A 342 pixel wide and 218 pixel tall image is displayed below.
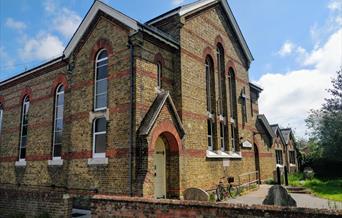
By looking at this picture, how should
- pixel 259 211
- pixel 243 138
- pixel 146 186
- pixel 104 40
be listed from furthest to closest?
pixel 243 138 < pixel 104 40 < pixel 146 186 < pixel 259 211

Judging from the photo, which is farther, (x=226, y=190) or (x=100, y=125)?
(x=226, y=190)

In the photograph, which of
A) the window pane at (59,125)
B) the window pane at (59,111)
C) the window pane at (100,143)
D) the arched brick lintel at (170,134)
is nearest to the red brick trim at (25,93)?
the window pane at (59,111)

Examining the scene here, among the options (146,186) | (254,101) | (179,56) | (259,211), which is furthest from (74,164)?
(254,101)

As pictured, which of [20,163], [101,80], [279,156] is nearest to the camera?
[101,80]

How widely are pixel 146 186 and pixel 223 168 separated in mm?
6504

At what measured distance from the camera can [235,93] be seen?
64.2 feet

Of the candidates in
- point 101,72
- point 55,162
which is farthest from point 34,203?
point 101,72

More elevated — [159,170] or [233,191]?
[159,170]

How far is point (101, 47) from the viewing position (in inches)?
562

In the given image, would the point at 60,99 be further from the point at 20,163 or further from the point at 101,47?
the point at 20,163

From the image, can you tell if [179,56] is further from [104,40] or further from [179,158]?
[179,158]

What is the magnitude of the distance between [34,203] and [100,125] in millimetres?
4439

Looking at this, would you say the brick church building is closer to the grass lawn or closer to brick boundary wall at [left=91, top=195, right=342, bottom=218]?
brick boundary wall at [left=91, top=195, right=342, bottom=218]

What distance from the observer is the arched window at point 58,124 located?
16250 millimetres
